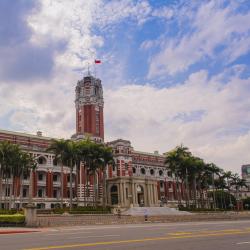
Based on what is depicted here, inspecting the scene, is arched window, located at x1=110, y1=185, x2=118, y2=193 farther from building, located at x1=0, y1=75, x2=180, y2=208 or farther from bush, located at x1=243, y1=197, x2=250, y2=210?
bush, located at x1=243, y1=197, x2=250, y2=210

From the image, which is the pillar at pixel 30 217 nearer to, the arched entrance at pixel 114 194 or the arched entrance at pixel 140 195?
the arched entrance at pixel 114 194

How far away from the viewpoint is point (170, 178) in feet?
375

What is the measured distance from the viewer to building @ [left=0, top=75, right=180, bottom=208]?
79.3m

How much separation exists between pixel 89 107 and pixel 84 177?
21.8m

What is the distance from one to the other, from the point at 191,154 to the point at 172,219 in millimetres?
35619

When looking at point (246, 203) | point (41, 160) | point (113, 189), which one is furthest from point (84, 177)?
point (246, 203)

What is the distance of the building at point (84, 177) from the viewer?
79338 mm

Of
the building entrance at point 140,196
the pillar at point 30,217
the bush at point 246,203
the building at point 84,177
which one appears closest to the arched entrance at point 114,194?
the building at point 84,177

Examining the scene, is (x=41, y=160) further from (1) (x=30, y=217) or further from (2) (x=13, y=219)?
(1) (x=30, y=217)

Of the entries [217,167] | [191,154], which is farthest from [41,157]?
[217,167]

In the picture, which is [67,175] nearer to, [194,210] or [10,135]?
[10,135]

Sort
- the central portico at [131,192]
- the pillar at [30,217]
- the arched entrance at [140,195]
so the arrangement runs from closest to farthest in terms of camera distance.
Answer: the pillar at [30,217]
the central portico at [131,192]
the arched entrance at [140,195]

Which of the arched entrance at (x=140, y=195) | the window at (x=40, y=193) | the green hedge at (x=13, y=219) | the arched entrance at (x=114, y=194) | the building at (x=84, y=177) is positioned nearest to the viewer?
the green hedge at (x=13, y=219)

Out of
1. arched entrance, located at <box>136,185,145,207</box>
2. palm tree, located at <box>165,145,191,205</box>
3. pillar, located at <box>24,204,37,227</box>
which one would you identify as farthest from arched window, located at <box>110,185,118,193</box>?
pillar, located at <box>24,204,37,227</box>
